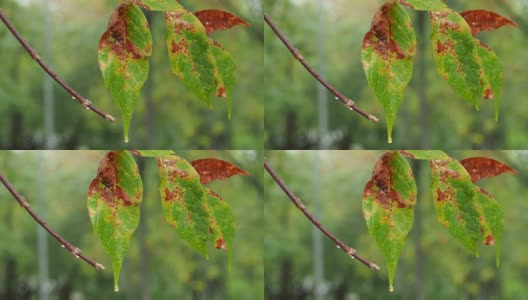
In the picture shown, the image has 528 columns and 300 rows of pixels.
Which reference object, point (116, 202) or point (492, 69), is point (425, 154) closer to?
point (492, 69)

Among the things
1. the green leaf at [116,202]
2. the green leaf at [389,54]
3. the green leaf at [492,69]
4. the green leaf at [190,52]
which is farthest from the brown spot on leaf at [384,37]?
the green leaf at [116,202]

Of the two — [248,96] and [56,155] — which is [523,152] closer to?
[248,96]

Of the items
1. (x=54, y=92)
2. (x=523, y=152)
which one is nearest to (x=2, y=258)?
(x=54, y=92)

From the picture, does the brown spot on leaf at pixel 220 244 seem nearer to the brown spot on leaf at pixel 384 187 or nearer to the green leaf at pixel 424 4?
the brown spot on leaf at pixel 384 187

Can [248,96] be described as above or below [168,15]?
below

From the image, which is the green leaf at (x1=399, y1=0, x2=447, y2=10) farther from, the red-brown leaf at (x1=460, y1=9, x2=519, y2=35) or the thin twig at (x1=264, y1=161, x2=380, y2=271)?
the thin twig at (x1=264, y1=161, x2=380, y2=271)
